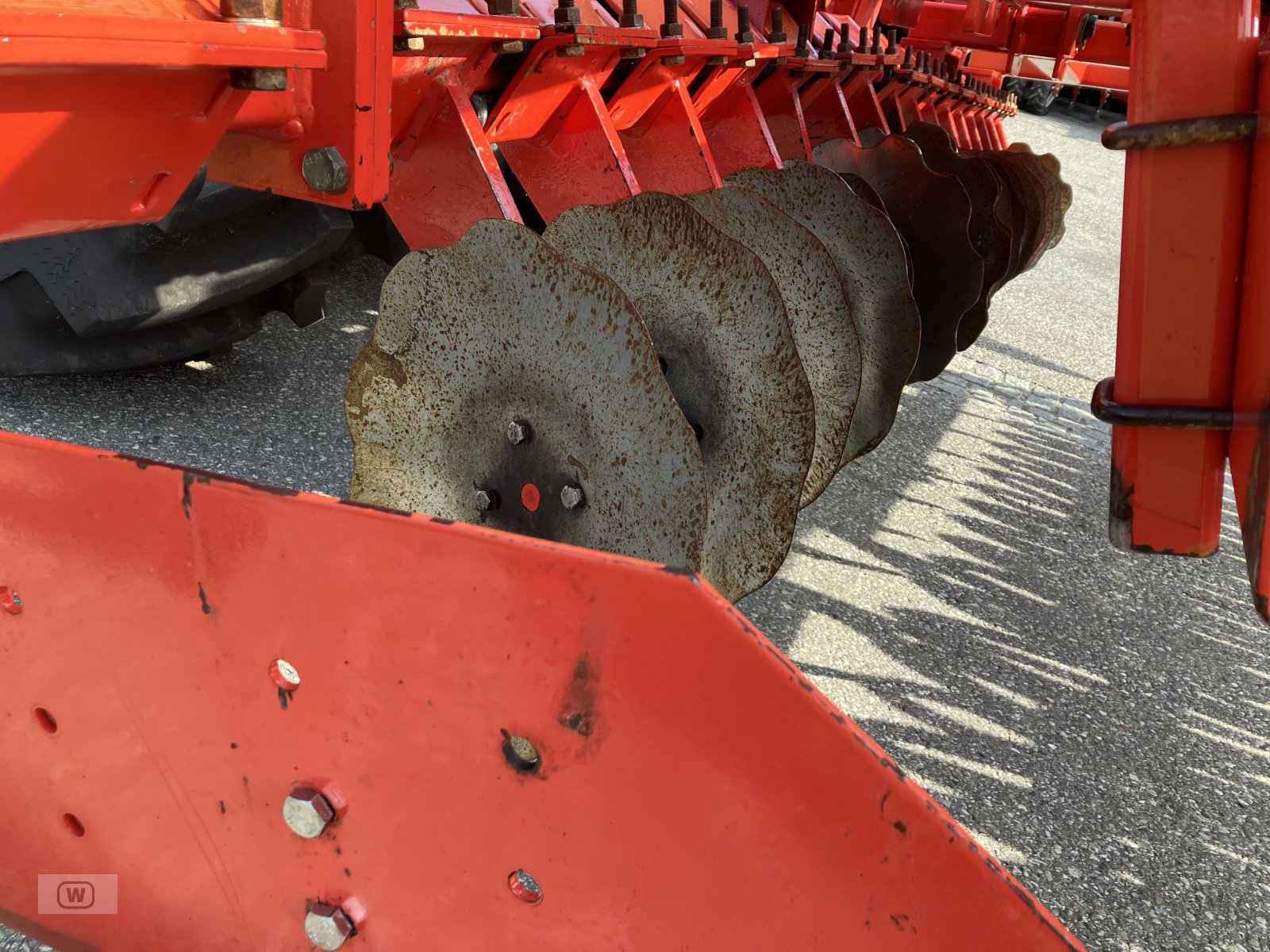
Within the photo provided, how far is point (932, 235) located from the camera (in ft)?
8.89

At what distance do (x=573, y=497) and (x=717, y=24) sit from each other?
1.46m

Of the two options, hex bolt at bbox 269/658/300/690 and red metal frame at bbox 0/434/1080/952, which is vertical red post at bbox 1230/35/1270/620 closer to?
red metal frame at bbox 0/434/1080/952

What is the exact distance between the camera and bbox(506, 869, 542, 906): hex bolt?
91 centimetres

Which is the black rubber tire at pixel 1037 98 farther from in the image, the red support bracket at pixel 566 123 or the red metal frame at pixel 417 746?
the red metal frame at pixel 417 746

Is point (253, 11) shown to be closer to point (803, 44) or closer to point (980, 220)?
point (803, 44)

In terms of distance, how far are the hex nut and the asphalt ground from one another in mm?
586

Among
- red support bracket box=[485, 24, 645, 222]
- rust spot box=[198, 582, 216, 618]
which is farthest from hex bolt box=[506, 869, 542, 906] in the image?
red support bracket box=[485, 24, 645, 222]

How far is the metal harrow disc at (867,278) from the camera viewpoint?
2307mm

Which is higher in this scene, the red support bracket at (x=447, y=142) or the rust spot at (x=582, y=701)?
the red support bracket at (x=447, y=142)

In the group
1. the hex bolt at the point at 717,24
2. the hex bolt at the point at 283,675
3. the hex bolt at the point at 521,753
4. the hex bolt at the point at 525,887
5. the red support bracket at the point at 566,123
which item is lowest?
the hex bolt at the point at 525,887

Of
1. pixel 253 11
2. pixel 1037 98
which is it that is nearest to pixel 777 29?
pixel 253 11

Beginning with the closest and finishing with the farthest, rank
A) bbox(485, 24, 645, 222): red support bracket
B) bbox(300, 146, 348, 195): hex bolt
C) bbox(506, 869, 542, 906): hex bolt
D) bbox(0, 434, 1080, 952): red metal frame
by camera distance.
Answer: bbox(0, 434, 1080, 952): red metal frame → bbox(506, 869, 542, 906): hex bolt → bbox(300, 146, 348, 195): hex bolt → bbox(485, 24, 645, 222): red support bracket

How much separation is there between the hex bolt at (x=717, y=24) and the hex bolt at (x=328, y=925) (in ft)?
6.93

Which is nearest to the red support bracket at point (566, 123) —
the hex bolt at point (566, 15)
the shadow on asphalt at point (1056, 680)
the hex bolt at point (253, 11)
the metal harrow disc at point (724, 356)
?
the hex bolt at point (566, 15)
